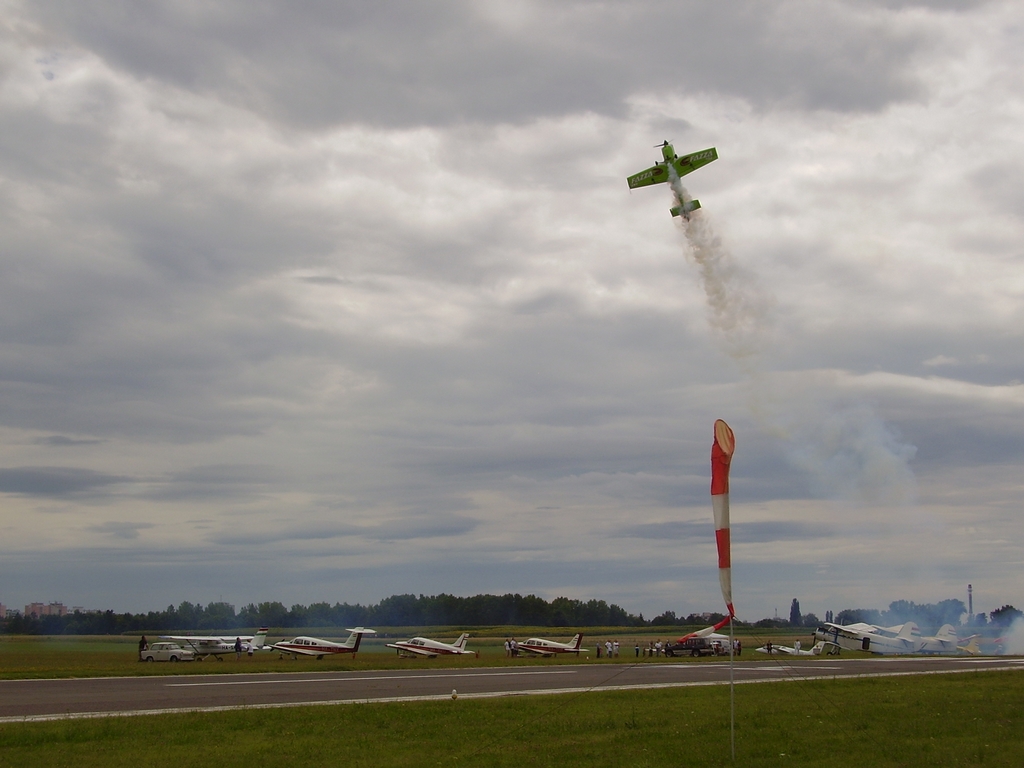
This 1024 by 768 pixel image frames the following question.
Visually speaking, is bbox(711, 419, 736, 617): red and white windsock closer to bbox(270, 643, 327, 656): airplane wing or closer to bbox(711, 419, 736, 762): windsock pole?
Result: bbox(711, 419, 736, 762): windsock pole

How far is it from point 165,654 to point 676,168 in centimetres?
4560

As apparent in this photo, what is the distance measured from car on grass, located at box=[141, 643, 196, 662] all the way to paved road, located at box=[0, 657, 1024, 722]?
1988 centimetres

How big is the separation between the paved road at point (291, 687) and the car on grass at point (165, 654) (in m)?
19.9

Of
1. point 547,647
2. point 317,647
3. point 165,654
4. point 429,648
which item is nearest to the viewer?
point 165,654

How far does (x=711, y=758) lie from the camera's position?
44.1 feet

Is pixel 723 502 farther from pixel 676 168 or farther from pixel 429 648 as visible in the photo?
pixel 429 648

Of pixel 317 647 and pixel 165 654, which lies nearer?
pixel 165 654

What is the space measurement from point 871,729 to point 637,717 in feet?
16.5

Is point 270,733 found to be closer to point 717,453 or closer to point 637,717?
point 637,717

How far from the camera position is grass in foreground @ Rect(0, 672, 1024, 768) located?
13.7 meters

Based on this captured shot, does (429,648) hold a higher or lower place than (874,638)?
lower

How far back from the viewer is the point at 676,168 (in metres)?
38.1

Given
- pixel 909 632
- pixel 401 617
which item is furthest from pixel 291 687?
pixel 401 617

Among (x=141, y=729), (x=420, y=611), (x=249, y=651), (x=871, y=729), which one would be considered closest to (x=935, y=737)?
(x=871, y=729)
